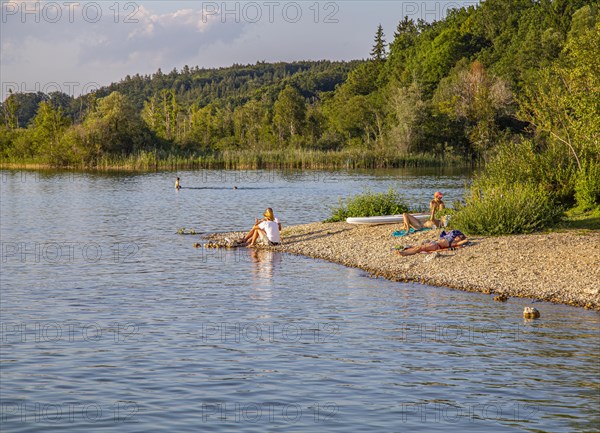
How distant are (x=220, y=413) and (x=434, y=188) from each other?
47.6 metres

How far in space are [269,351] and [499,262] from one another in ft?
28.7

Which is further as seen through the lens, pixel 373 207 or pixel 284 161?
pixel 284 161

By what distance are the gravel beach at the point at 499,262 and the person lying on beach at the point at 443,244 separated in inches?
9.5

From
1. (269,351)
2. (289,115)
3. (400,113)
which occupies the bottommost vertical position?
(269,351)

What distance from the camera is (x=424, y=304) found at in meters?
18.0

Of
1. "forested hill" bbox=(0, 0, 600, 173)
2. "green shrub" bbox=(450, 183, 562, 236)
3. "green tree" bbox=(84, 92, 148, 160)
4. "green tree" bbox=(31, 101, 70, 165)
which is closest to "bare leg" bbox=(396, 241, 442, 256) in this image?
"green shrub" bbox=(450, 183, 562, 236)

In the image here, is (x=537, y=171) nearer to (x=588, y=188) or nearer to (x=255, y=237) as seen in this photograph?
(x=588, y=188)

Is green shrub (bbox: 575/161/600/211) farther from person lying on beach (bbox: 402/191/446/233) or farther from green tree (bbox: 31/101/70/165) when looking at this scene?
green tree (bbox: 31/101/70/165)

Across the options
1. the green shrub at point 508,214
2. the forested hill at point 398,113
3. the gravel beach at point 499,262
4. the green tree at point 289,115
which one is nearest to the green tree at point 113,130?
the forested hill at point 398,113

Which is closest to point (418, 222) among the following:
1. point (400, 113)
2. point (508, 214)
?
point (508, 214)

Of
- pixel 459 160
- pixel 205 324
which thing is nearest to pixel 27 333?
pixel 205 324

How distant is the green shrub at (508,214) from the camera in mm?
23391

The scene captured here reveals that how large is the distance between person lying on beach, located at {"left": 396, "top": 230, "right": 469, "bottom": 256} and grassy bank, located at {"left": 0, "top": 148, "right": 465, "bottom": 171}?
2477 inches

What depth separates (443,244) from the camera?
894 inches
